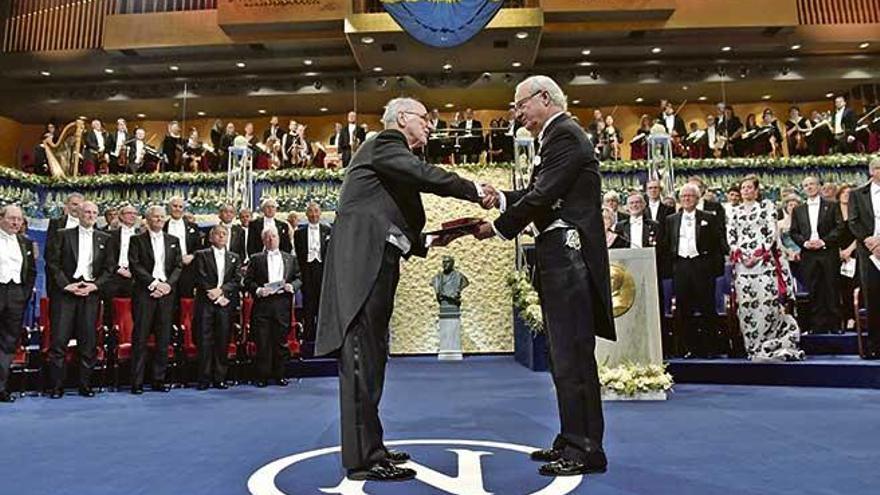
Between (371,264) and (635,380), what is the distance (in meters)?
2.67

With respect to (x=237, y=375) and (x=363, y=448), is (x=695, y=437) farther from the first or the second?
(x=237, y=375)

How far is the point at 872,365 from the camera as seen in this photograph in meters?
4.81

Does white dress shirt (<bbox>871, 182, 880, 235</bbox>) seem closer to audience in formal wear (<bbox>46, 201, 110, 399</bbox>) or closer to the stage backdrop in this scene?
the stage backdrop

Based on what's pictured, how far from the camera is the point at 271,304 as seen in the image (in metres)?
6.44

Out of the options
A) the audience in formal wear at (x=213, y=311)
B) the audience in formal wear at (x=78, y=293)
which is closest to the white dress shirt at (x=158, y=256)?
the audience in formal wear at (x=213, y=311)

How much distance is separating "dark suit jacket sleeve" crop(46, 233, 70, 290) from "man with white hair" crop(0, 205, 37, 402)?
16 cm

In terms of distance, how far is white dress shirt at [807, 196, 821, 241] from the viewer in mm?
6281

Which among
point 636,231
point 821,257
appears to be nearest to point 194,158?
point 636,231

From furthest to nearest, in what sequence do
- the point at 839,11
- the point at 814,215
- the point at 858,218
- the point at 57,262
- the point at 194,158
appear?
1. the point at 839,11
2. the point at 194,158
3. the point at 814,215
4. the point at 57,262
5. the point at 858,218

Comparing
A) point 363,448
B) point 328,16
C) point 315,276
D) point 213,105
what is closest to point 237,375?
point 315,276

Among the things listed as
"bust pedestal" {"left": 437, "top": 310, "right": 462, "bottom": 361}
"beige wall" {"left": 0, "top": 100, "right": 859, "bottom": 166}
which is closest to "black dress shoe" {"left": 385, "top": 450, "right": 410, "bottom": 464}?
"bust pedestal" {"left": 437, "top": 310, "right": 462, "bottom": 361}

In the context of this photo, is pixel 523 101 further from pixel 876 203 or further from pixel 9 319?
pixel 9 319

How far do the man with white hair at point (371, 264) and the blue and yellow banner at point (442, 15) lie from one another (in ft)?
27.9

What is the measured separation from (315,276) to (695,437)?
549 cm
